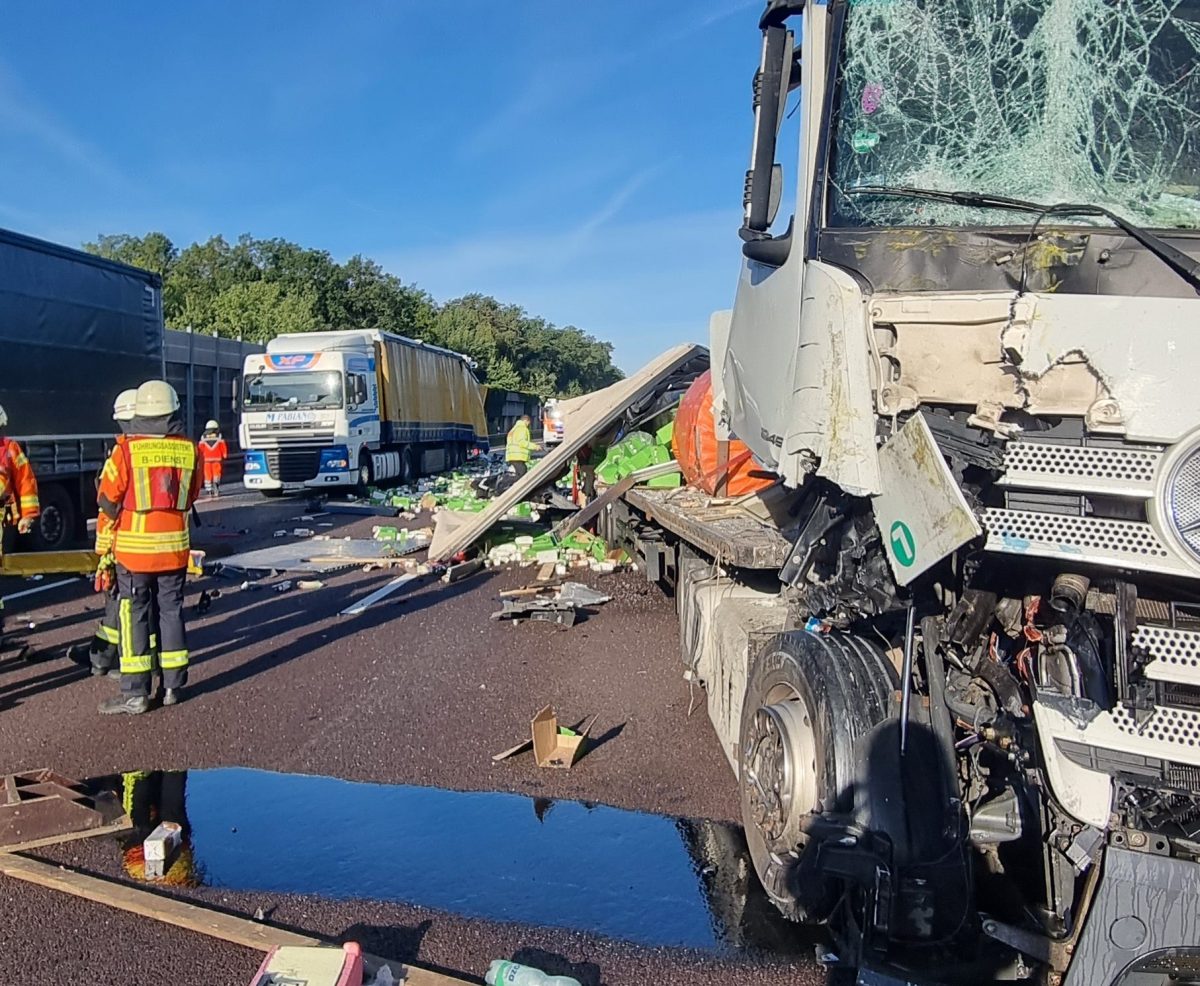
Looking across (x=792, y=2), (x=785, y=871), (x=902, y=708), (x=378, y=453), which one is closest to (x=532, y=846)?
(x=785, y=871)

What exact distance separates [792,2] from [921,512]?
197 cm

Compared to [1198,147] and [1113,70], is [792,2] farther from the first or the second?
[1198,147]

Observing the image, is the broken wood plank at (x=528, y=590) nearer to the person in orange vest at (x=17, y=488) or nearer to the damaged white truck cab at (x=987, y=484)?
the person in orange vest at (x=17, y=488)

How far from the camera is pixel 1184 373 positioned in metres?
2.42

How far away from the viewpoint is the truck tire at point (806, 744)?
3.09m

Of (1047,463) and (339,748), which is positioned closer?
(1047,463)

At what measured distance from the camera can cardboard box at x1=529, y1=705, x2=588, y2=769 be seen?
16.3ft

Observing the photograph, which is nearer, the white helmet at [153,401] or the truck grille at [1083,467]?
the truck grille at [1083,467]

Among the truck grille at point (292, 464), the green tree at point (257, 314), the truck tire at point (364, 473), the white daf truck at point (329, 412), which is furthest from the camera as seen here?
the green tree at point (257, 314)

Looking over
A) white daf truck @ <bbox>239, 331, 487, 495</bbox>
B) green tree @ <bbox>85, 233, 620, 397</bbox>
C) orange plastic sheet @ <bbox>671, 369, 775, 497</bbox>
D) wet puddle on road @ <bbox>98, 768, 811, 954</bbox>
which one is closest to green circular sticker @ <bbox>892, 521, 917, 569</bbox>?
wet puddle on road @ <bbox>98, 768, 811, 954</bbox>

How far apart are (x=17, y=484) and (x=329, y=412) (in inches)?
501

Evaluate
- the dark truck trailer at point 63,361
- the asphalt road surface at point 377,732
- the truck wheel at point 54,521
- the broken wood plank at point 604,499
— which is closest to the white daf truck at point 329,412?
the dark truck trailer at point 63,361

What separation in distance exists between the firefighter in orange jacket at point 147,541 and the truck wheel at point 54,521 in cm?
639

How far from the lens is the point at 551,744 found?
504 centimetres
